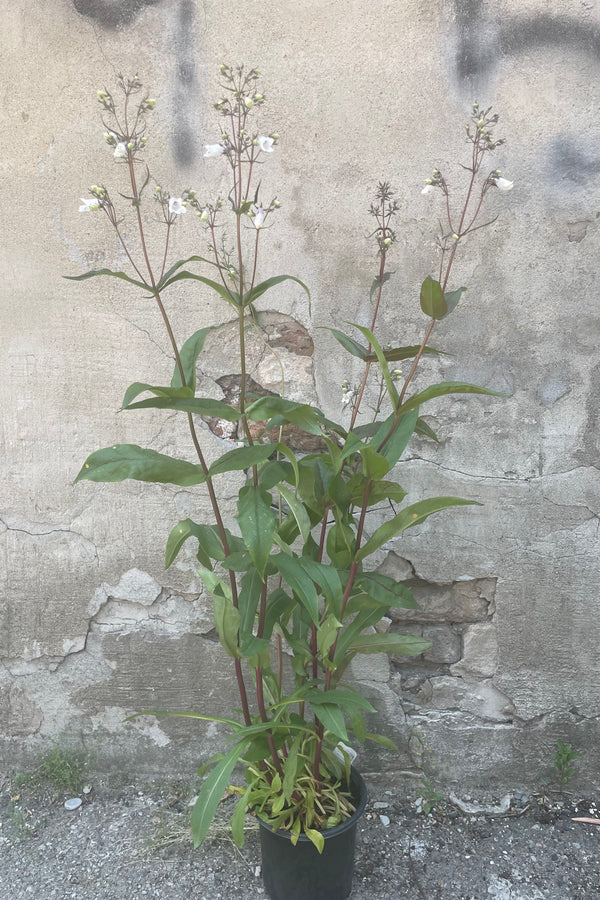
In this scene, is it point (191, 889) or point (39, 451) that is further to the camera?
point (39, 451)

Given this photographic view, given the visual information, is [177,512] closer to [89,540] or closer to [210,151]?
[89,540]

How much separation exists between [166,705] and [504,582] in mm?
1292

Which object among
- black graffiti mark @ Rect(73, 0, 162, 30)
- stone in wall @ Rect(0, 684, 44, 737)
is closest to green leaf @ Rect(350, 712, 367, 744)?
stone in wall @ Rect(0, 684, 44, 737)

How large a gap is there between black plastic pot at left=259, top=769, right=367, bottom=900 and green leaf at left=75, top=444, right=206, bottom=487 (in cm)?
106

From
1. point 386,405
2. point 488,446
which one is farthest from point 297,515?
point 488,446

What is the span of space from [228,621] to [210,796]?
18.9 inches

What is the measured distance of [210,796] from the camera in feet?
5.61

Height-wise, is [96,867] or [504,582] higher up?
[504,582]

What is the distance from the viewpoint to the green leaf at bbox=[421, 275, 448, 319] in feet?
4.91

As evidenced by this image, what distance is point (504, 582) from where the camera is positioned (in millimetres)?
2254

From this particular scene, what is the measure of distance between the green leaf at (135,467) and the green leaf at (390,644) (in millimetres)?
734

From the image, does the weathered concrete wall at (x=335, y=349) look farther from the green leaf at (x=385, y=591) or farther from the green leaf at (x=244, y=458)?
the green leaf at (x=244, y=458)

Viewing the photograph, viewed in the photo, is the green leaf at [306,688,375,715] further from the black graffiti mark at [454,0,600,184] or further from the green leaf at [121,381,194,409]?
the black graffiti mark at [454,0,600,184]

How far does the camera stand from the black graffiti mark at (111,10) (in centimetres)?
205
